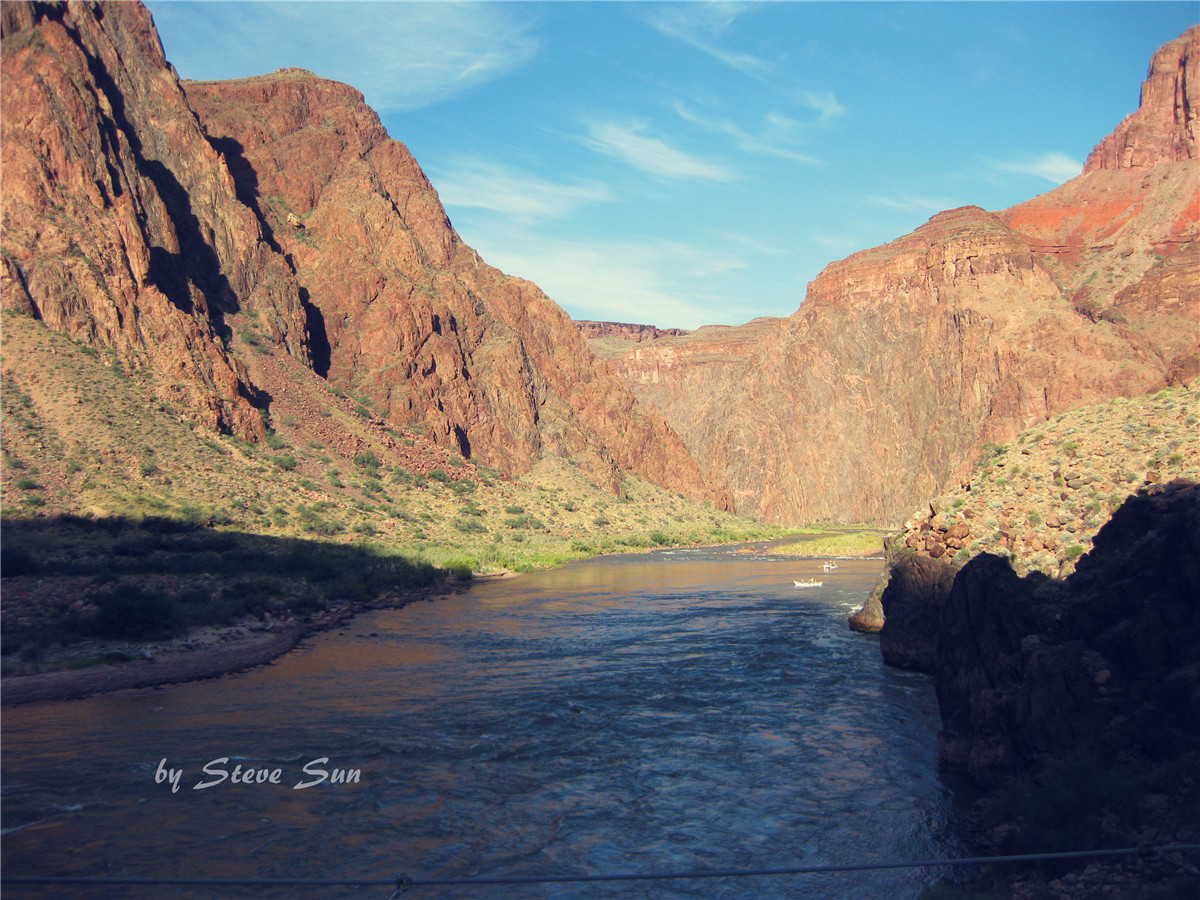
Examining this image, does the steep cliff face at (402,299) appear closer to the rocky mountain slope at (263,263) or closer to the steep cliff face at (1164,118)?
the rocky mountain slope at (263,263)

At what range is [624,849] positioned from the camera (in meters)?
11.6

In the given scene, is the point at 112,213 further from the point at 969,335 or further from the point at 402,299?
the point at 969,335

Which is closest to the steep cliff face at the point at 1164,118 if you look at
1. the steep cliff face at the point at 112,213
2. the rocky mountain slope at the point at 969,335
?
the rocky mountain slope at the point at 969,335

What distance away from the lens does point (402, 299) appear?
8250 centimetres

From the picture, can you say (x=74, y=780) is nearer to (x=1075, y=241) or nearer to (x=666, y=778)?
(x=666, y=778)

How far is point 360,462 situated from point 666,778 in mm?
52836

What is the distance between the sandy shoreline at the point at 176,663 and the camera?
63.2ft

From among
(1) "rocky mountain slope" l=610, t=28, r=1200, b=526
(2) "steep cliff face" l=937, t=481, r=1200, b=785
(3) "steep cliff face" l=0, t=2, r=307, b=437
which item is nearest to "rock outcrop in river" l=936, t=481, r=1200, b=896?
(2) "steep cliff face" l=937, t=481, r=1200, b=785

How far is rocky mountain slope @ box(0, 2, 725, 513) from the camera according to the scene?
51.4m

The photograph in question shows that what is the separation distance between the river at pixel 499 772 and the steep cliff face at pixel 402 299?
58003mm

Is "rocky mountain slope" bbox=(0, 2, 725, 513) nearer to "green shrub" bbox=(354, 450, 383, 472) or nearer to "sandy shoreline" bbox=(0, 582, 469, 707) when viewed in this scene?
"green shrub" bbox=(354, 450, 383, 472)

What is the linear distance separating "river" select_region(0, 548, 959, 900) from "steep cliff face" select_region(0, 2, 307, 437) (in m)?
35.3

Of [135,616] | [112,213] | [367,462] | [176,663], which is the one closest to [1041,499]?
[176,663]

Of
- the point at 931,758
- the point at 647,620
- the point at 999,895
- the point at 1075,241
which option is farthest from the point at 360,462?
the point at 1075,241
